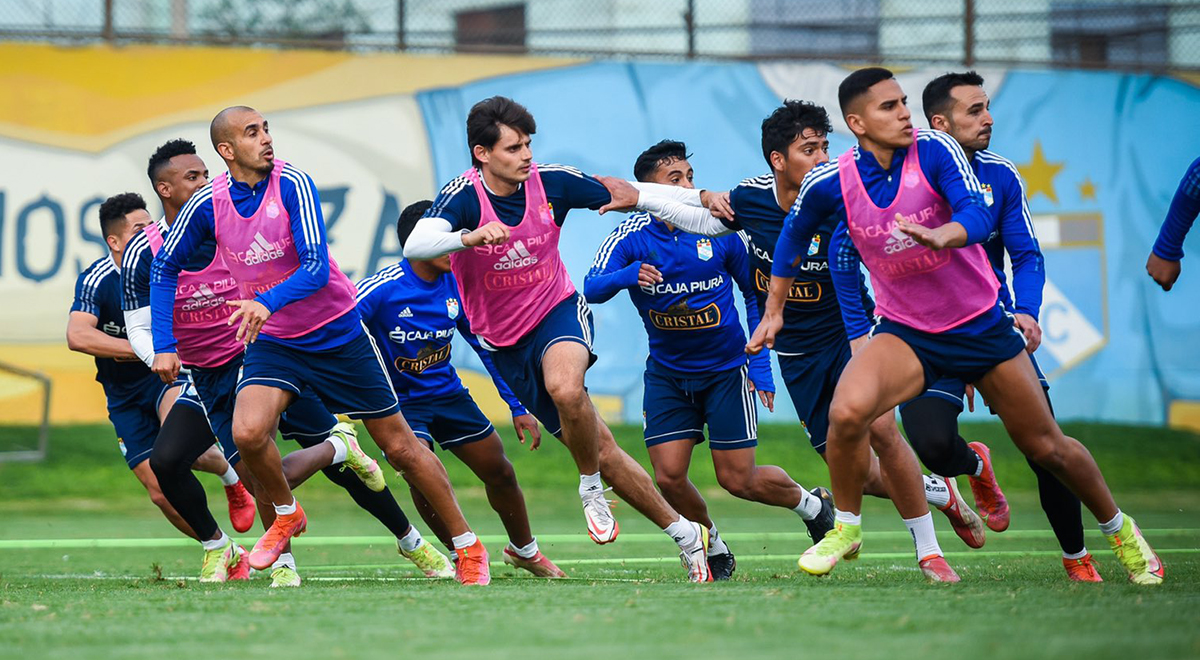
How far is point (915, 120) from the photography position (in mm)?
Answer: 17609

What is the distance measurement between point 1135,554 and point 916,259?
1.84 meters

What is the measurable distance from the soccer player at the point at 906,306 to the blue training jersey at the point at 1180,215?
135cm

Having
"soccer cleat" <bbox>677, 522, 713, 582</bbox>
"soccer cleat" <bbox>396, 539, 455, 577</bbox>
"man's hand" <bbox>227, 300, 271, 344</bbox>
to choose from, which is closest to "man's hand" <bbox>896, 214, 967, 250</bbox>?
"soccer cleat" <bbox>677, 522, 713, 582</bbox>

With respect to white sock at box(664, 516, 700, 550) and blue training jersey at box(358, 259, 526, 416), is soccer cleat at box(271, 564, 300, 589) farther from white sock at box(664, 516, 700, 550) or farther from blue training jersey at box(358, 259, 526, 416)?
white sock at box(664, 516, 700, 550)

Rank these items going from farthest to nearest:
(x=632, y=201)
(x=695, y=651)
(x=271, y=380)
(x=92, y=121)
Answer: (x=92, y=121) < (x=632, y=201) < (x=271, y=380) < (x=695, y=651)

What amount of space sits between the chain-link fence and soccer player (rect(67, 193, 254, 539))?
8.79m

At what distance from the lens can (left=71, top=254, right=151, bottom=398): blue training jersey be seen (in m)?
8.30

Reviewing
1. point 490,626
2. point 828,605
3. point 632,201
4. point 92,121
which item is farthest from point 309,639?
point 92,121

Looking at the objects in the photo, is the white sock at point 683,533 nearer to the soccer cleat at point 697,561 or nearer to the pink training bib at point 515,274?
the soccer cleat at point 697,561

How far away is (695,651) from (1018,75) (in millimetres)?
15766

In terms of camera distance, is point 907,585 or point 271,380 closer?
point 907,585

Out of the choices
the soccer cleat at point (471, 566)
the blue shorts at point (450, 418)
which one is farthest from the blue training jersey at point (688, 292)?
the soccer cleat at point (471, 566)

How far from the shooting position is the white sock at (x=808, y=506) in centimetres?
811

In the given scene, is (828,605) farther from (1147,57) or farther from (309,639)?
(1147,57)
